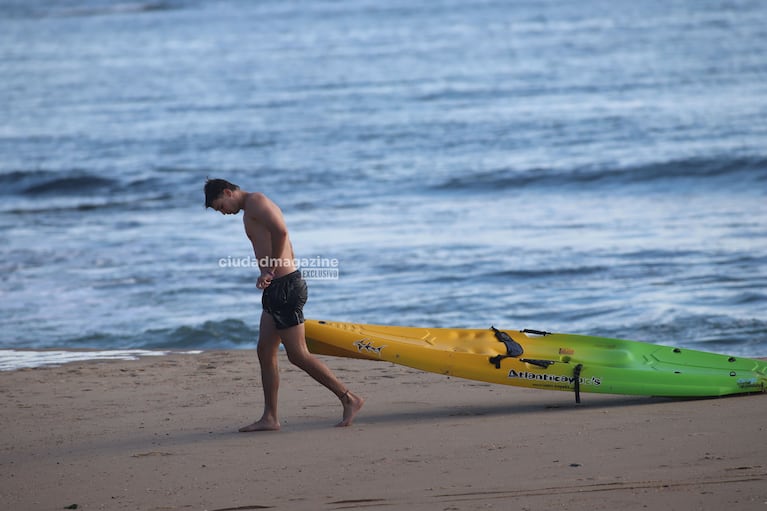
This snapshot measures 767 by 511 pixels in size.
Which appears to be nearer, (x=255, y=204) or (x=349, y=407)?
(x=255, y=204)

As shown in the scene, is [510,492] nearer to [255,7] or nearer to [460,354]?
[460,354]

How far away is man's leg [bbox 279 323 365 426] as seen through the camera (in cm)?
621

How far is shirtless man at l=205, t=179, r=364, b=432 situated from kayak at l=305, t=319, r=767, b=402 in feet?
1.60

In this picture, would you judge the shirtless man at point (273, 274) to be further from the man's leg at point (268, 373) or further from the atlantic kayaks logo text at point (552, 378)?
the atlantic kayaks logo text at point (552, 378)

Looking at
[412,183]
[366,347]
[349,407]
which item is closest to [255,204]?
[366,347]

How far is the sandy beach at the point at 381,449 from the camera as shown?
501 cm

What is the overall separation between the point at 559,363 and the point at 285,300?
5.95ft

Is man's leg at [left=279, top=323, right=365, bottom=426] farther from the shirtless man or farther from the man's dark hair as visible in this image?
the man's dark hair

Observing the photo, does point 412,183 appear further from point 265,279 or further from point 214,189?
point 265,279

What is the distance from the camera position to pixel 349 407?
21.0ft

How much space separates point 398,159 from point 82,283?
403 inches

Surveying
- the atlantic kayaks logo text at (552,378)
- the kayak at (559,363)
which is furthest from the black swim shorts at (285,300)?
the atlantic kayaks logo text at (552,378)

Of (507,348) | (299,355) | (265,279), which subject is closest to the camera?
(265,279)

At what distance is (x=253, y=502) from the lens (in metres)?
5.08
